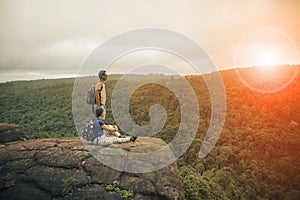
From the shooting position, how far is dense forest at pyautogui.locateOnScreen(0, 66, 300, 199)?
31859 millimetres

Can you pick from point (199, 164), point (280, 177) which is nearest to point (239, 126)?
point (280, 177)

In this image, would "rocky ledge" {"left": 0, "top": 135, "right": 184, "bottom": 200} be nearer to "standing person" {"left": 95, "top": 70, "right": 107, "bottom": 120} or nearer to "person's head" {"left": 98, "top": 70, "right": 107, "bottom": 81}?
"standing person" {"left": 95, "top": 70, "right": 107, "bottom": 120}

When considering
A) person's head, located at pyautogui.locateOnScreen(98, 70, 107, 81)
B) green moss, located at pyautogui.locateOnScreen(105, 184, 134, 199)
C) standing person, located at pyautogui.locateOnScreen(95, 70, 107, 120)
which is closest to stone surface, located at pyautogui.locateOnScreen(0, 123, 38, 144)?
standing person, located at pyautogui.locateOnScreen(95, 70, 107, 120)

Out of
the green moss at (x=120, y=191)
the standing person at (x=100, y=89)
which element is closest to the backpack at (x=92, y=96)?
the standing person at (x=100, y=89)

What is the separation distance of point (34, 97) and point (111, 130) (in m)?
47.9

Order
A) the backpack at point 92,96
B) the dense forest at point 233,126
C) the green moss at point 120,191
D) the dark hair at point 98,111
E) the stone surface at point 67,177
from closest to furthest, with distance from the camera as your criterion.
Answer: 1. the stone surface at point 67,177
2. the green moss at point 120,191
3. the dark hair at point 98,111
4. the backpack at point 92,96
5. the dense forest at point 233,126

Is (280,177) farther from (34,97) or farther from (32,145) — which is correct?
(34,97)

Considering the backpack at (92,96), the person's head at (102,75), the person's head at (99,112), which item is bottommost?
the person's head at (99,112)

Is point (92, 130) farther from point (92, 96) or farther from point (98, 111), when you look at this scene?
point (92, 96)

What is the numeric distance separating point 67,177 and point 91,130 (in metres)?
1.48

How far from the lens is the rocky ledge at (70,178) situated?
5.93m

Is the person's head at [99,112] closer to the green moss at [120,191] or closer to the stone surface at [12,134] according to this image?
the green moss at [120,191]

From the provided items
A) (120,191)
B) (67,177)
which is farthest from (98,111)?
(120,191)

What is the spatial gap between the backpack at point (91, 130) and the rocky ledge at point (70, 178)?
1.03 ft
